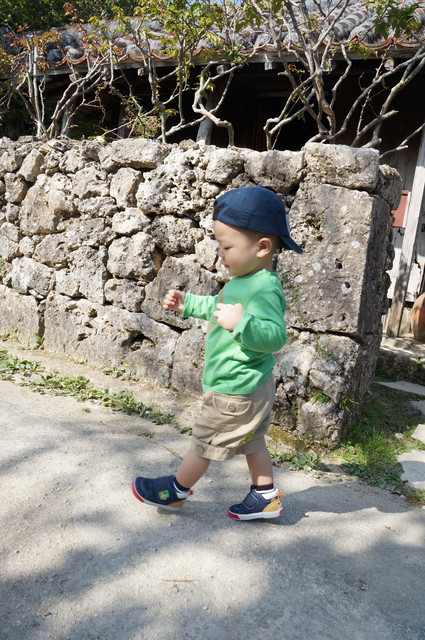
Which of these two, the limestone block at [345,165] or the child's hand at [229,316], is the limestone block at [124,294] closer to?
the limestone block at [345,165]

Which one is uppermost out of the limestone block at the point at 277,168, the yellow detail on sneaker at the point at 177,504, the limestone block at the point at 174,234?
the limestone block at the point at 277,168

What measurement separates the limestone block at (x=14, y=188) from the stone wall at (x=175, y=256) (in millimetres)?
15

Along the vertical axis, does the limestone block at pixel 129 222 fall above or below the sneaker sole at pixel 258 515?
above

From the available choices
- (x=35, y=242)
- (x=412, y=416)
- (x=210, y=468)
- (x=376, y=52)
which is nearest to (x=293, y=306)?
(x=210, y=468)

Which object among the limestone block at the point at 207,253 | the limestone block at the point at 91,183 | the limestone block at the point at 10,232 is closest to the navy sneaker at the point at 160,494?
the limestone block at the point at 207,253

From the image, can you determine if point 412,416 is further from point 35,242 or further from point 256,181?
point 35,242

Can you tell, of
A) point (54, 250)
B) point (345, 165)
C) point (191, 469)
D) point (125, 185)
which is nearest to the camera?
point (191, 469)

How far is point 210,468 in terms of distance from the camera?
2539mm

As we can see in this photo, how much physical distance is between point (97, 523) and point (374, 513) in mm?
1289

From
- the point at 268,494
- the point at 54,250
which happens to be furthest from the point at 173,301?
the point at 54,250

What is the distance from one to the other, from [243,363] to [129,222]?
2.13 meters

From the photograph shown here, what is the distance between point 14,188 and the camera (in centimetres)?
452

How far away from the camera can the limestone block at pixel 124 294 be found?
12.1ft

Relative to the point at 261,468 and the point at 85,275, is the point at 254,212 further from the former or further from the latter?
the point at 85,275
